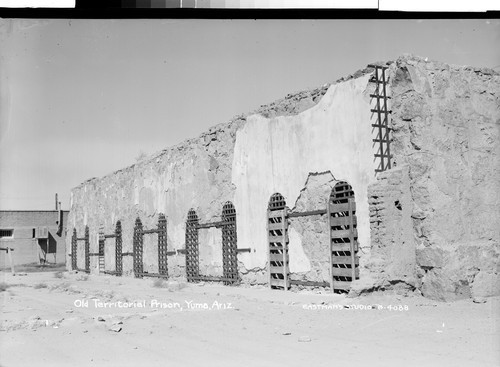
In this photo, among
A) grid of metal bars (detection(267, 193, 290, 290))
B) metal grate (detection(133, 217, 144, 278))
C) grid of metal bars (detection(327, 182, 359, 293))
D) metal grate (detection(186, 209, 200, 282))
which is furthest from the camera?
metal grate (detection(133, 217, 144, 278))

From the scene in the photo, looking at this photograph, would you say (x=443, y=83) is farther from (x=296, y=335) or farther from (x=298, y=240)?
(x=296, y=335)

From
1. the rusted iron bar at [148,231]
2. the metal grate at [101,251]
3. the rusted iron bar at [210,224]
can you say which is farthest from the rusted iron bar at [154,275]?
the metal grate at [101,251]

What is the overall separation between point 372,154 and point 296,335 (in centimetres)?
319

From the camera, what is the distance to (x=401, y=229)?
25.7 feet

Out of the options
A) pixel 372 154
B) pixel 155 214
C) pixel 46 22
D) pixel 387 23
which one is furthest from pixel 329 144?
pixel 155 214

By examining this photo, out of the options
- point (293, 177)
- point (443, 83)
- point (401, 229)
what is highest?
point (443, 83)

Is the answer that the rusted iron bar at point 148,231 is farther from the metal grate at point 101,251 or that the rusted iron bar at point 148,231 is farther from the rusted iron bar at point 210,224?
the metal grate at point 101,251

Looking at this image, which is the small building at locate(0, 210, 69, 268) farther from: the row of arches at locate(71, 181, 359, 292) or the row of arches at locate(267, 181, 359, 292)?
the row of arches at locate(267, 181, 359, 292)

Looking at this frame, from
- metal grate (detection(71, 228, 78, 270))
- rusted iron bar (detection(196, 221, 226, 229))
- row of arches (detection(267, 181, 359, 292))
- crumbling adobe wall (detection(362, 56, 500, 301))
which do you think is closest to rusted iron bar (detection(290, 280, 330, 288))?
row of arches (detection(267, 181, 359, 292))

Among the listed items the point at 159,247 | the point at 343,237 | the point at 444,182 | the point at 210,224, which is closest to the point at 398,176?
the point at 444,182

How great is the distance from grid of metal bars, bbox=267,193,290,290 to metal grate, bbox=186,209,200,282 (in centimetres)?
277

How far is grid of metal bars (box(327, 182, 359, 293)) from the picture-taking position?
8.62 meters

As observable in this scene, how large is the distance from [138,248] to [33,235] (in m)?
11.6

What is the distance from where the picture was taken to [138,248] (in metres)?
15.5
